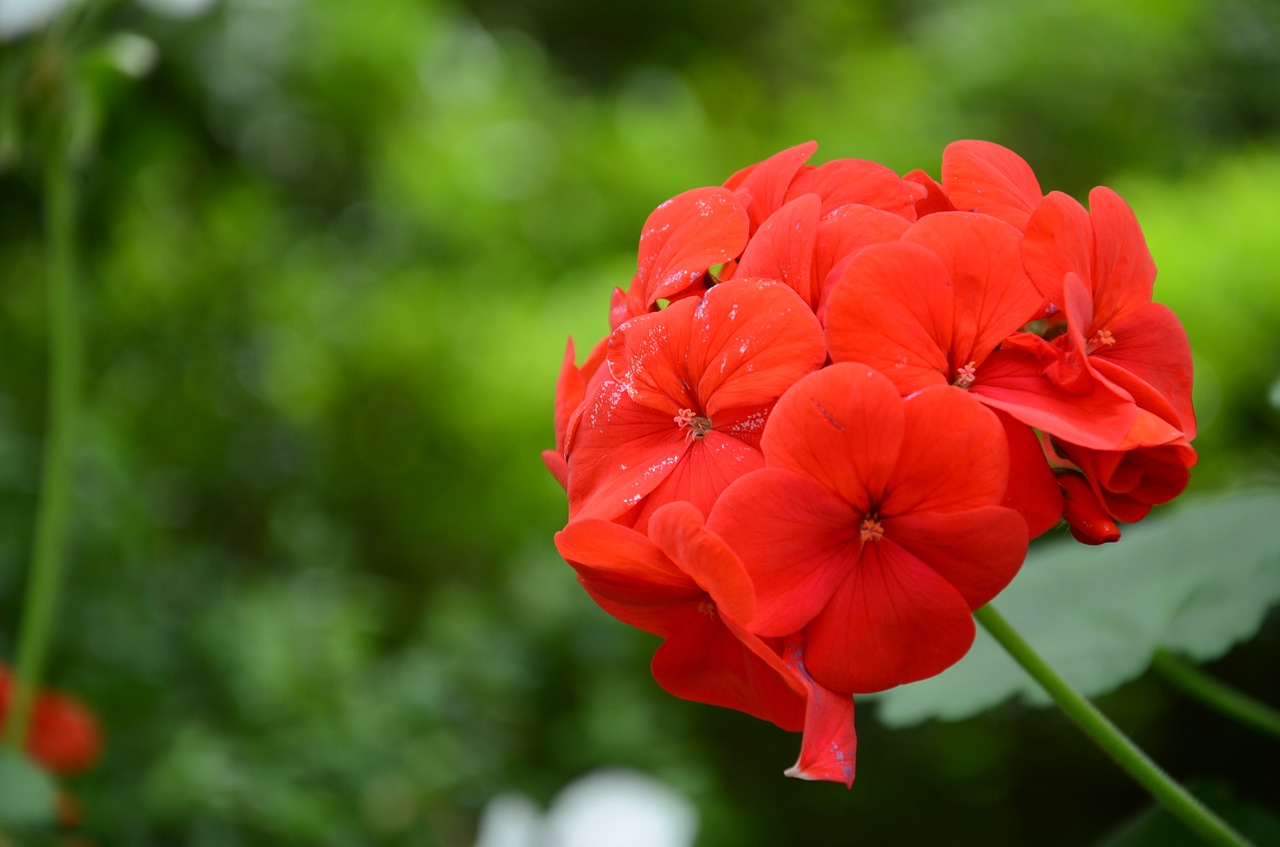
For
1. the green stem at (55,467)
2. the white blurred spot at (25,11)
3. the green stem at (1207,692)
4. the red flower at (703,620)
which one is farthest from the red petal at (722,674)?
the white blurred spot at (25,11)

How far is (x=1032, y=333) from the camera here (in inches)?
16.3

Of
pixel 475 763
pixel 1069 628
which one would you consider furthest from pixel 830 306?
pixel 475 763

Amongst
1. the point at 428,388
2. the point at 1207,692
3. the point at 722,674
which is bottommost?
the point at 428,388

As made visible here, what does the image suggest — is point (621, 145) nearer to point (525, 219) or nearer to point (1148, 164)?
point (525, 219)

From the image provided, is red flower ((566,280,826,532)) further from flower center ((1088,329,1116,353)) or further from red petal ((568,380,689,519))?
flower center ((1088,329,1116,353))

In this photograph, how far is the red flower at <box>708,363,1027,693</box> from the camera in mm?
362

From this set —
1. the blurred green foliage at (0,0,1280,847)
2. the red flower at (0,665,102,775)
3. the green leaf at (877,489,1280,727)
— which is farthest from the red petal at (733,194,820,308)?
the red flower at (0,665,102,775)

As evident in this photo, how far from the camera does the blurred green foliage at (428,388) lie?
1.32 meters

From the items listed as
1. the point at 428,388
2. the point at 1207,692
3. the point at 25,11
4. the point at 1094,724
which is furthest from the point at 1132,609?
the point at 428,388

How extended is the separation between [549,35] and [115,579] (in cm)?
280

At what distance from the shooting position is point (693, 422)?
423 millimetres

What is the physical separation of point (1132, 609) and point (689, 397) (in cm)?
36

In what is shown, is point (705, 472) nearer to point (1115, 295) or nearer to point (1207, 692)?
point (1115, 295)

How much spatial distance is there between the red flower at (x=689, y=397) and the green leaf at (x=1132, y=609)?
249mm
